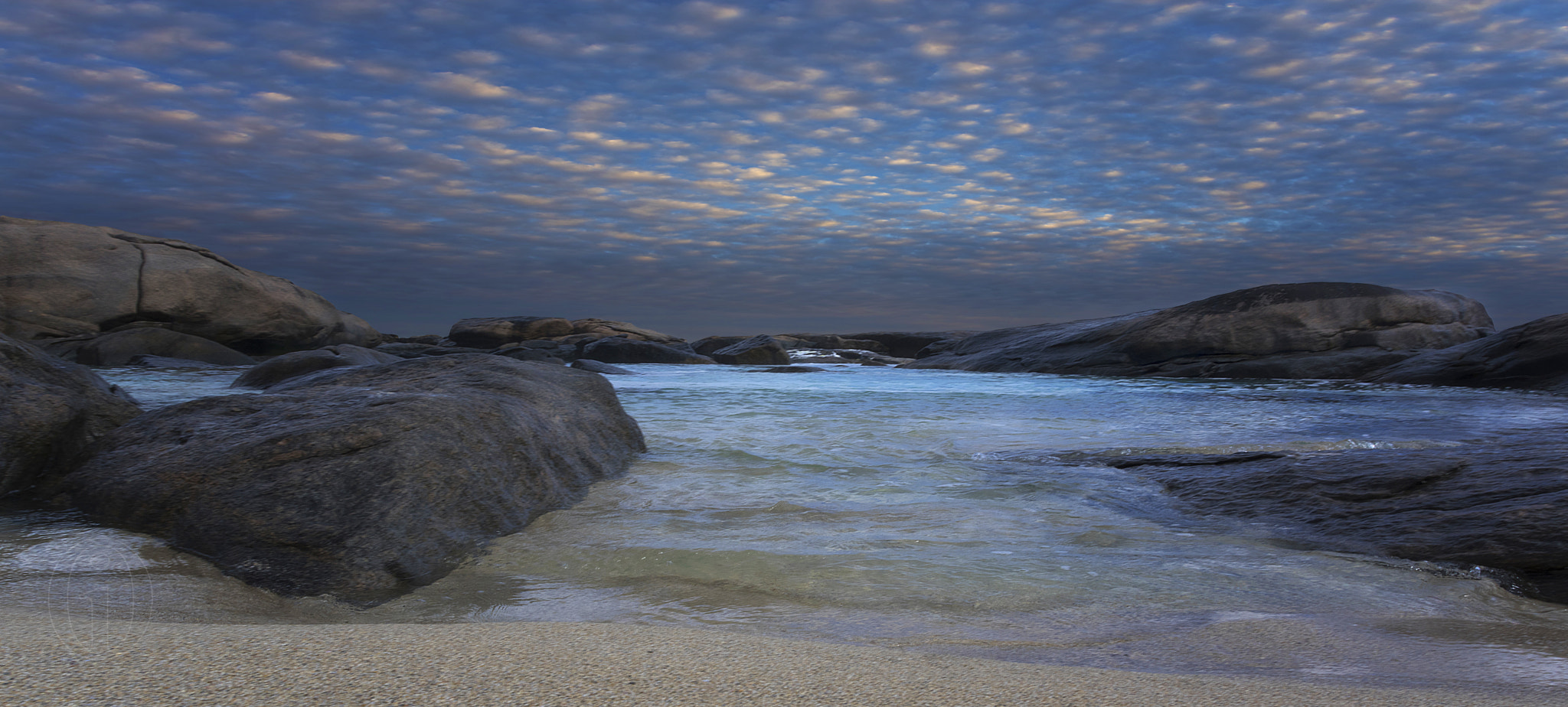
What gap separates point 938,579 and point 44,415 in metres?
3.59

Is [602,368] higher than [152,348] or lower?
lower

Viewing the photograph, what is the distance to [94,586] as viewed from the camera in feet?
7.22

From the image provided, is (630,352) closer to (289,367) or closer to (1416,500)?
(289,367)

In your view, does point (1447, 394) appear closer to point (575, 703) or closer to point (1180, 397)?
point (1180, 397)

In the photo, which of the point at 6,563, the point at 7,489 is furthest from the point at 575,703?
the point at 7,489

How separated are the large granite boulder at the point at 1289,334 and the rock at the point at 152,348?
1622 cm

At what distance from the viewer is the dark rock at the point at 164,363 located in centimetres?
1336

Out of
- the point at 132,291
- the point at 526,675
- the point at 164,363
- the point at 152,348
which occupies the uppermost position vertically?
the point at 132,291

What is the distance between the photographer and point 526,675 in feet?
4.71

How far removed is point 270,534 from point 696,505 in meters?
1.75

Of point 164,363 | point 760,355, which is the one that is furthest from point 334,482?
point 760,355

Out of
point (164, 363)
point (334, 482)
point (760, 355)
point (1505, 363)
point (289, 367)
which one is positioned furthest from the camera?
point (760, 355)

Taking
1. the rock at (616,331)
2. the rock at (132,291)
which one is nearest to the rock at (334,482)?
the rock at (132,291)

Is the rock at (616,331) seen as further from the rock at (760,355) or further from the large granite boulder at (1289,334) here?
the large granite boulder at (1289,334)
